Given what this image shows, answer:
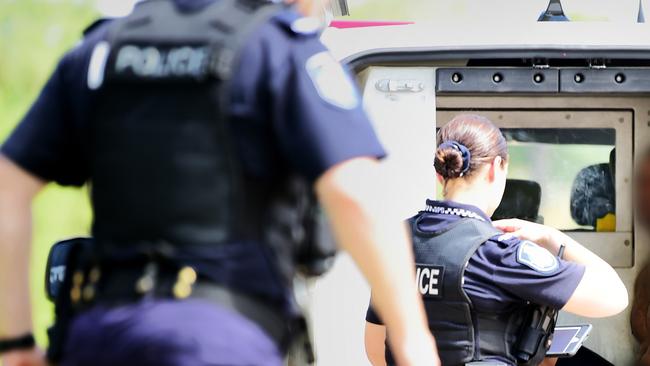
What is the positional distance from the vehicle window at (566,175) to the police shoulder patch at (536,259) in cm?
110

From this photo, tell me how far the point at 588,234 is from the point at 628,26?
0.82 m

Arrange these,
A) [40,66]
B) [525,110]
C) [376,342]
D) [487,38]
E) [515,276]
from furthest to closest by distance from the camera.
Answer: [40,66]
[525,110]
[487,38]
[376,342]
[515,276]

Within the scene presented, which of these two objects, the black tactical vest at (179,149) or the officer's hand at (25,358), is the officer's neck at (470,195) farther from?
the officer's hand at (25,358)

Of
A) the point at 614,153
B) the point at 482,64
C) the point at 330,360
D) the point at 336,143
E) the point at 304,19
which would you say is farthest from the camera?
the point at 614,153

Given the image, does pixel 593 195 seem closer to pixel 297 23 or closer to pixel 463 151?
pixel 463 151

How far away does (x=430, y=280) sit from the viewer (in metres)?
2.76

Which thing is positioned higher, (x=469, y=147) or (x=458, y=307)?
(x=469, y=147)

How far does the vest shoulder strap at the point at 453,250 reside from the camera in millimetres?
2713

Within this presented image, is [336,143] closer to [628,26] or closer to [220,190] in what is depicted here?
[220,190]

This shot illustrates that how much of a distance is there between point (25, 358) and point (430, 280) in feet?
4.26

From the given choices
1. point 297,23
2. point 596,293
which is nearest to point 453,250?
point 596,293

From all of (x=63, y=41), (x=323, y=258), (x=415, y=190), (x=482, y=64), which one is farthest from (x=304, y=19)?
(x=63, y=41)

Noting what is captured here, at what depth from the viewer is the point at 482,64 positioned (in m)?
3.44

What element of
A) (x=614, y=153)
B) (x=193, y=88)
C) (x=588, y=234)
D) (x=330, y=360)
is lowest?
(x=330, y=360)
